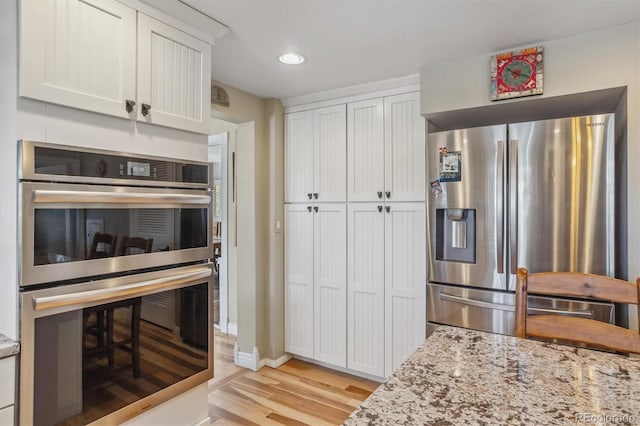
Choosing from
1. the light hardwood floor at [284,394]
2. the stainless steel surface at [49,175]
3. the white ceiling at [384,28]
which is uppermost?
the white ceiling at [384,28]

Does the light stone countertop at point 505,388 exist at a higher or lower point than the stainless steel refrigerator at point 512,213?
lower

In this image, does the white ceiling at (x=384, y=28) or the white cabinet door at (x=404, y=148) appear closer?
the white ceiling at (x=384, y=28)

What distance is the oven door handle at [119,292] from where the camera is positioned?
131cm

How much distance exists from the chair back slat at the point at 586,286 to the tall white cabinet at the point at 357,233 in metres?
1.33

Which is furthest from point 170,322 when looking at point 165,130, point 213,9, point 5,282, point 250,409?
point 213,9

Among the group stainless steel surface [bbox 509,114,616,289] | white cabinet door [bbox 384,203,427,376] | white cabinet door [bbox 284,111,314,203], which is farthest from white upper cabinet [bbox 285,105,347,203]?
stainless steel surface [bbox 509,114,616,289]

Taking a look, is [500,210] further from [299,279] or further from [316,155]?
[299,279]

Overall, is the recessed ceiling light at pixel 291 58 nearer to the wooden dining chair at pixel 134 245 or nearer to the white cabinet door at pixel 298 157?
the white cabinet door at pixel 298 157

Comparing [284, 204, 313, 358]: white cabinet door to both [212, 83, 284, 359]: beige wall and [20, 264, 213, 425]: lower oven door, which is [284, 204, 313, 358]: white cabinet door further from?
[20, 264, 213, 425]: lower oven door

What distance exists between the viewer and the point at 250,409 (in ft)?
8.05

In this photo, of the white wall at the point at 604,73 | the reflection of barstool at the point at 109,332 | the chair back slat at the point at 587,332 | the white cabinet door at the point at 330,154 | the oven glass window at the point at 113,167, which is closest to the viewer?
the chair back slat at the point at 587,332

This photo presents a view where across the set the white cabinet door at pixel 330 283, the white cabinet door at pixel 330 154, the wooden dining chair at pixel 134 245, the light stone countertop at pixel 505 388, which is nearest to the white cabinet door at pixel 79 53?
the wooden dining chair at pixel 134 245

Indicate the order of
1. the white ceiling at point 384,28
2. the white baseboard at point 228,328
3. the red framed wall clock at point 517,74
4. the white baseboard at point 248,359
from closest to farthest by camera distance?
→ the white ceiling at point 384,28, the red framed wall clock at point 517,74, the white baseboard at point 248,359, the white baseboard at point 228,328

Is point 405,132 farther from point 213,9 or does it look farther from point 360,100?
point 213,9
